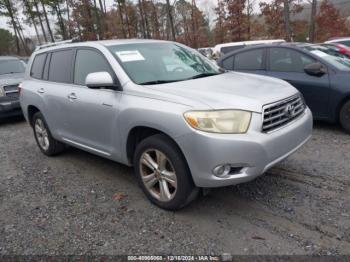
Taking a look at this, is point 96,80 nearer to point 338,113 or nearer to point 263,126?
point 263,126

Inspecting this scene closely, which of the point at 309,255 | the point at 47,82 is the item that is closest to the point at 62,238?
the point at 309,255

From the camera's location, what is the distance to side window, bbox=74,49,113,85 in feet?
13.0

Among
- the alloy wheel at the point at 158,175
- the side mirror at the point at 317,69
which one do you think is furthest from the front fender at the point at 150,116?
the side mirror at the point at 317,69

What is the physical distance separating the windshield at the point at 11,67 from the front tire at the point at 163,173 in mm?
7949

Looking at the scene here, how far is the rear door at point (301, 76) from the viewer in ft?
18.1

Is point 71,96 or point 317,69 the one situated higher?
point 71,96

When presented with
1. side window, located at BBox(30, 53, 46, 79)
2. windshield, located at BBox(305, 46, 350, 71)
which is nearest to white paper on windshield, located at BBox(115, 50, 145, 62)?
side window, located at BBox(30, 53, 46, 79)

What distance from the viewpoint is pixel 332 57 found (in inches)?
231

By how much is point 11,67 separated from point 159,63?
774 cm

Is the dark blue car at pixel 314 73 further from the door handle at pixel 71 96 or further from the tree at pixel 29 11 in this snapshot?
the tree at pixel 29 11

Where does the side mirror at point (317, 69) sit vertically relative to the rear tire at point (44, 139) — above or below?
above

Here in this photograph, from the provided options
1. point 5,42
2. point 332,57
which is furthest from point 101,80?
point 5,42

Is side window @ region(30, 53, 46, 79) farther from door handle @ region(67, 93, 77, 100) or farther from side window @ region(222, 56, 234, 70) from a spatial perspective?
side window @ region(222, 56, 234, 70)

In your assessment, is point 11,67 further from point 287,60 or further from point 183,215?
point 183,215
